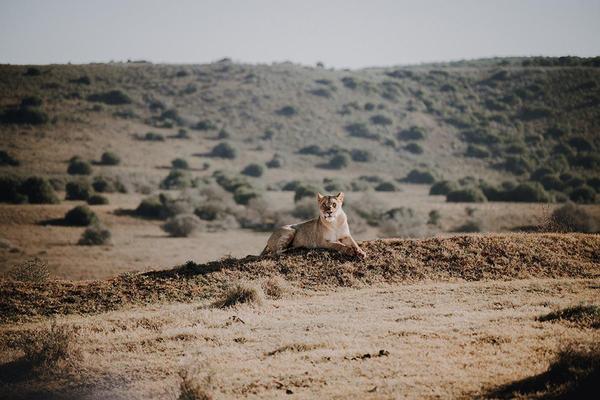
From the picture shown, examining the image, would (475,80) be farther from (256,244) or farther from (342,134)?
(256,244)

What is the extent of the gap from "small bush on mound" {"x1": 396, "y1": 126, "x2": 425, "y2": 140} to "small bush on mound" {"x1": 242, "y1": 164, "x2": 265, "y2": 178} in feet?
60.4

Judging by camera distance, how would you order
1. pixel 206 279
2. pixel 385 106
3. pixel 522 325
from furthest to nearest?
pixel 385 106
pixel 206 279
pixel 522 325

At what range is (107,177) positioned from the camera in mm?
42688

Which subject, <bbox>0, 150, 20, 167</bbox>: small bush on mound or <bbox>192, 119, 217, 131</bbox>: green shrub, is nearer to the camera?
<bbox>0, 150, 20, 167</bbox>: small bush on mound

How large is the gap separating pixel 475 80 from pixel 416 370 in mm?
71085

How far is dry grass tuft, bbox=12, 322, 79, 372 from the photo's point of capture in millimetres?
8438

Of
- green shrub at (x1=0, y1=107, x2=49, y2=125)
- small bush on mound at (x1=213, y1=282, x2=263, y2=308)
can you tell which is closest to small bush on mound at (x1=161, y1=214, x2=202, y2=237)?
small bush on mound at (x1=213, y1=282, x2=263, y2=308)

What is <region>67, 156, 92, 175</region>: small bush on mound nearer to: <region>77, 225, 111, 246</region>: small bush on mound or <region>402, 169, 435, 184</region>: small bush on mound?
<region>77, 225, 111, 246</region>: small bush on mound

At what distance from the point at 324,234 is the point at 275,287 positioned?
76.7 inches

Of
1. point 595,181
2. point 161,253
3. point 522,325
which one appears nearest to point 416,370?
point 522,325

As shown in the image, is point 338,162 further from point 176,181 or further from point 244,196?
point 244,196

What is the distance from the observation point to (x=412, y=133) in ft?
205

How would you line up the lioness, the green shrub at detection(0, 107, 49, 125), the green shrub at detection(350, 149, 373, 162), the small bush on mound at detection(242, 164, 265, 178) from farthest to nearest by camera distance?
1. the green shrub at detection(350, 149, 373, 162)
2. the green shrub at detection(0, 107, 49, 125)
3. the small bush on mound at detection(242, 164, 265, 178)
4. the lioness

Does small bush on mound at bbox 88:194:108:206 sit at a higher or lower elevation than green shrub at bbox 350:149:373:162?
lower
